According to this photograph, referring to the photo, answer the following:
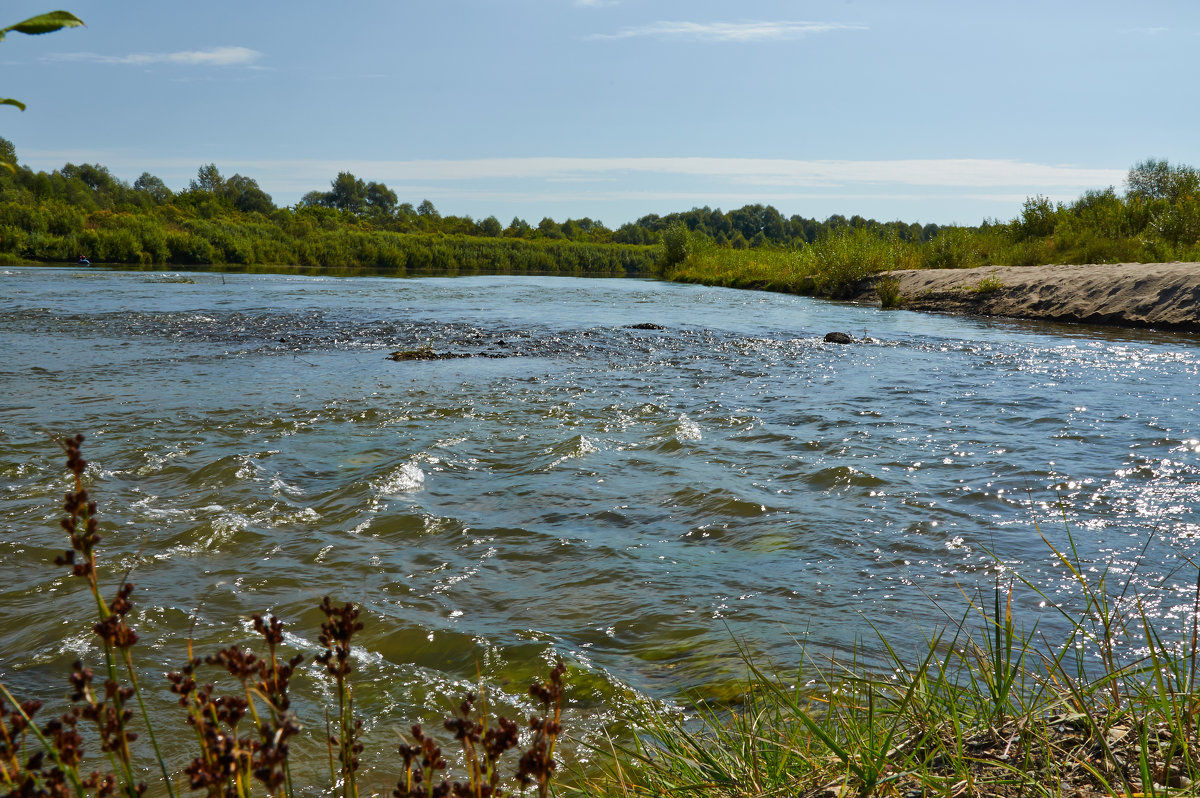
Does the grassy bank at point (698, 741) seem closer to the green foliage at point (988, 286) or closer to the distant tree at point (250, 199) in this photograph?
the green foliage at point (988, 286)

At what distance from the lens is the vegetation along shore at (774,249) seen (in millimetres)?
16594

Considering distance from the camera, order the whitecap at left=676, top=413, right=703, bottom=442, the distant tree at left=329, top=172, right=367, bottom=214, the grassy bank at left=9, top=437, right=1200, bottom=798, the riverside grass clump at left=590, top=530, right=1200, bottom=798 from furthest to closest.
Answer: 1. the distant tree at left=329, top=172, right=367, bottom=214
2. the whitecap at left=676, top=413, right=703, bottom=442
3. the riverside grass clump at left=590, top=530, right=1200, bottom=798
4. the grassy bank at left=9, top=437, right=1200, bottom=798

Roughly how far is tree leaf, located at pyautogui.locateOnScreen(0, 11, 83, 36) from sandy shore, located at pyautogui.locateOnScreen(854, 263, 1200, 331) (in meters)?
16.6

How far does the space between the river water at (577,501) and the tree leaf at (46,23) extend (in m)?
2.16

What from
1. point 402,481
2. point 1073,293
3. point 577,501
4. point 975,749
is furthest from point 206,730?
point 1073,293

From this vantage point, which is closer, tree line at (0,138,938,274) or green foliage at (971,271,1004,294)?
green foliage at (971,271,1004,294)

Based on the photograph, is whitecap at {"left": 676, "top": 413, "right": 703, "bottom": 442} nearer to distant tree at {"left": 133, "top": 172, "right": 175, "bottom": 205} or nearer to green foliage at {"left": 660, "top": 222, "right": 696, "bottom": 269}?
green foliage at {"left": 660, "top": 222, "right": 696, "bottom": 269}

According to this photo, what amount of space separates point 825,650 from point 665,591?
0.84 meters

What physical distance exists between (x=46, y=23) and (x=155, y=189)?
381 ft

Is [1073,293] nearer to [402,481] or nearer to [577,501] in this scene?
[577,501]

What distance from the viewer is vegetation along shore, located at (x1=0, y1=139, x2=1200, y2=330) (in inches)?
653

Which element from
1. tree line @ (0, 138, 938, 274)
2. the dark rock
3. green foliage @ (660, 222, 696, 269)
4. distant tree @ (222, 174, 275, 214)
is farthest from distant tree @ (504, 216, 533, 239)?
the dark rock

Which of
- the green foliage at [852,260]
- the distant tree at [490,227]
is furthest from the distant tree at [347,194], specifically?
the green foliage at [852,260]

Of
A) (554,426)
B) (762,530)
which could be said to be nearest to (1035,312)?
(554,426)
